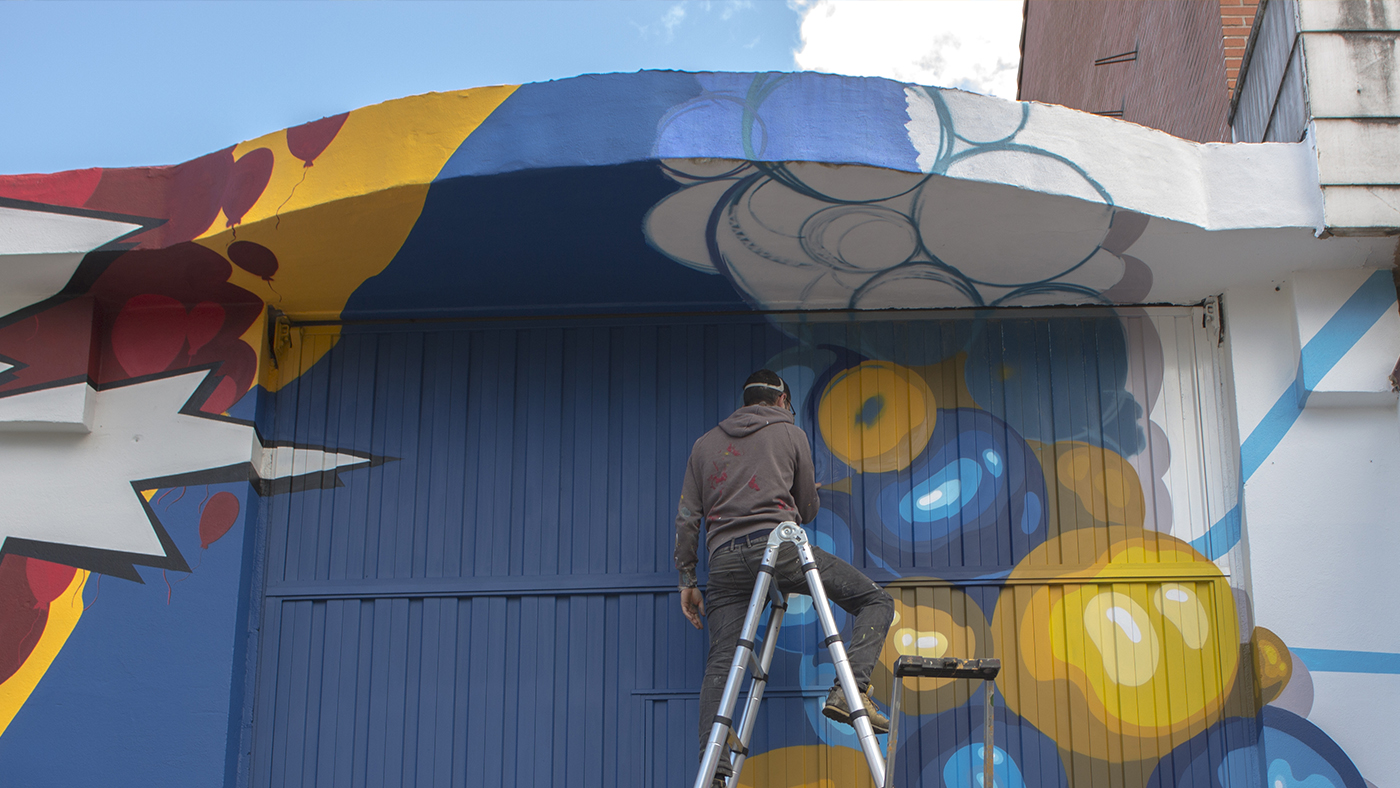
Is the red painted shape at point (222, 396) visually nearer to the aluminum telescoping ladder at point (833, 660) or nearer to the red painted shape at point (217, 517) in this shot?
the red painted shape at point (217, 517)

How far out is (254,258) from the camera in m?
5.54

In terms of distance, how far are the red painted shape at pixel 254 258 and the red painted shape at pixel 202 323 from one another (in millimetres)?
468

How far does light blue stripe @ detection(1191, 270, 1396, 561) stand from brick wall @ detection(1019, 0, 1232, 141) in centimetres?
195

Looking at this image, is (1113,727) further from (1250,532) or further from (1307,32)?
(1307,32)

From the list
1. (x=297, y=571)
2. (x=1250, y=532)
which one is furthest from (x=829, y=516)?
(x=297, y=571)

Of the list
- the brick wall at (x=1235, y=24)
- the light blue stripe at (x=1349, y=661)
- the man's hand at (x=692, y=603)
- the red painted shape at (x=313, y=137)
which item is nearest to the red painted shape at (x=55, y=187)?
the red painted shape at (x=313, y=137)

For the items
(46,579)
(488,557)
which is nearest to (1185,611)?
(488,557)

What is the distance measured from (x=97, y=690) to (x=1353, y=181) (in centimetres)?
669

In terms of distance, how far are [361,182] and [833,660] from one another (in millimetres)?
3087

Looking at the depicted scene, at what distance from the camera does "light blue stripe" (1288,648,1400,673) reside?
517 cm

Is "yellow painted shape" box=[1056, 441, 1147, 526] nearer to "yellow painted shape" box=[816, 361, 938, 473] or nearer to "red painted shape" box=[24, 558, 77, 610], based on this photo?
"yellow painted shape" box=[816, 361, 938, 473]

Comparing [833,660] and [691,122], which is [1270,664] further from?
[691,122]

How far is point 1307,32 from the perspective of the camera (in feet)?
17.2

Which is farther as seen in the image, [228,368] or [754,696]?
[228,368]
